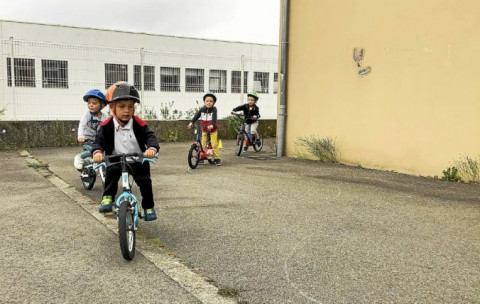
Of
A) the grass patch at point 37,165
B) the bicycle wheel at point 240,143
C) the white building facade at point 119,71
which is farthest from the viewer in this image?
the white building facade at point 119,71

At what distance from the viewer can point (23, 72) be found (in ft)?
49.9

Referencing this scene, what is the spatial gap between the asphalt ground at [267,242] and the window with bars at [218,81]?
14.2m

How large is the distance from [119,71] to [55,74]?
2947 millimetres

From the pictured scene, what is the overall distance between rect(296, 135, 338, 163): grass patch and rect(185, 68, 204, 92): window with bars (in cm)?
1295

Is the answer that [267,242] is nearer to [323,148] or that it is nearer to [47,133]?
[323,148]

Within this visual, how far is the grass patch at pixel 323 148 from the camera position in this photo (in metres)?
9.59

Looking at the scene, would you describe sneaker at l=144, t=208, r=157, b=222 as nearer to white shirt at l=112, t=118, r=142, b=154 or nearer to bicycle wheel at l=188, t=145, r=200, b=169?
white shirt at l=112, t=118, r=142, b=154

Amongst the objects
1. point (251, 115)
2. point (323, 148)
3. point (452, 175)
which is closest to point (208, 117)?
point (323, 148)

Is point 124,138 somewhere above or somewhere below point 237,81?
below

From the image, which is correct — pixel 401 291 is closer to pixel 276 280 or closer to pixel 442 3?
pixel 276 280

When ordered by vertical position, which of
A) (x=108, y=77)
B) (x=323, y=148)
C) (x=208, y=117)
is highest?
(x=108, y=77)

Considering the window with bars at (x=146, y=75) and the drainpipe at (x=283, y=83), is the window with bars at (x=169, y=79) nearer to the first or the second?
the window with bars at (x=146, y=75)

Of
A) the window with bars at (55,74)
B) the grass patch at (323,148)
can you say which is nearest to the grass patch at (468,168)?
the grass patch at (323,148)

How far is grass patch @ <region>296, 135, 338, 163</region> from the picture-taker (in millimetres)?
9594
